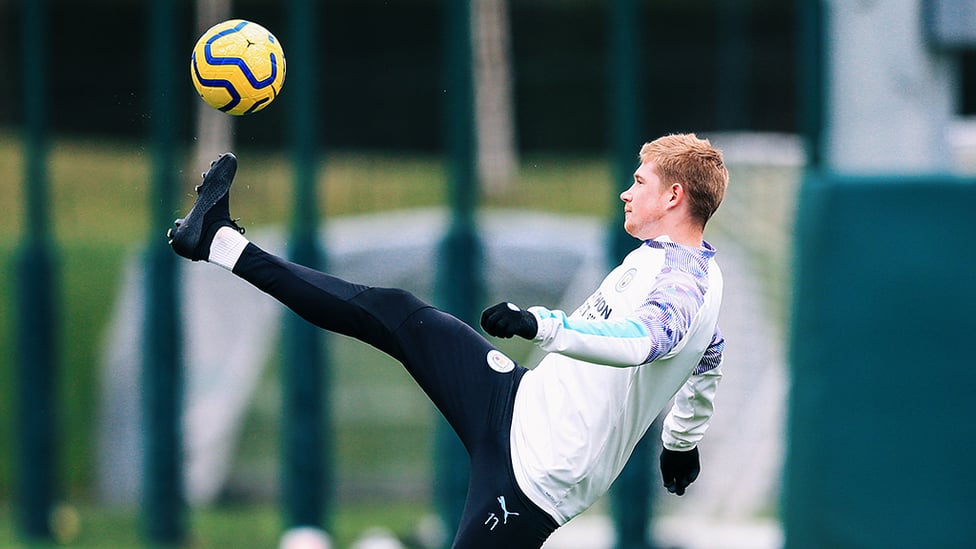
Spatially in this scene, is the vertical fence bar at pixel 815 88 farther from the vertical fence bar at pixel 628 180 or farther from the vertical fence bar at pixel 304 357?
the vertical fence bar at pixel 304 357

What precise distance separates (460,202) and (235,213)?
4.79m

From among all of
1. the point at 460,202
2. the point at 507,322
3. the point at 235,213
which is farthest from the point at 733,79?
the point at 507,322

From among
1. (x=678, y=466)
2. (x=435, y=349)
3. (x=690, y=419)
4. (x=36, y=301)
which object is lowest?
(x=36, y=301)

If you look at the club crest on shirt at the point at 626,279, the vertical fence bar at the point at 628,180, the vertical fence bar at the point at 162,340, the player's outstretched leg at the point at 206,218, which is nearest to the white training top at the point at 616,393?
the club crest on shirt at the point at 626,279

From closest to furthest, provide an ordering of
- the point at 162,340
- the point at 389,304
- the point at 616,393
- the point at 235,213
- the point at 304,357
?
the point at 616,393
the point at 389,304
the point at 304,357
the point at 162,340
the point at 235,213

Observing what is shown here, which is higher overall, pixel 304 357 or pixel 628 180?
pixel 628 180

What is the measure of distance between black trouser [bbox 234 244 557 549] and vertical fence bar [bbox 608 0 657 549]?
16.6 ft

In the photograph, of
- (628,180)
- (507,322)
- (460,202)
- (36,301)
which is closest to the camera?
(507,322)

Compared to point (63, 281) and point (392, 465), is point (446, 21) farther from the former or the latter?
point (63, 281)

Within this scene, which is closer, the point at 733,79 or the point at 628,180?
the point at 628,180

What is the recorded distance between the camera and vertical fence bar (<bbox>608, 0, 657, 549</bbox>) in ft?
33.9

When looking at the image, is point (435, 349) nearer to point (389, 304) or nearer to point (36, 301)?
point (389, 304)

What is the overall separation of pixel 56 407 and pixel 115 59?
8063mm

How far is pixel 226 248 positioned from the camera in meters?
5.38
